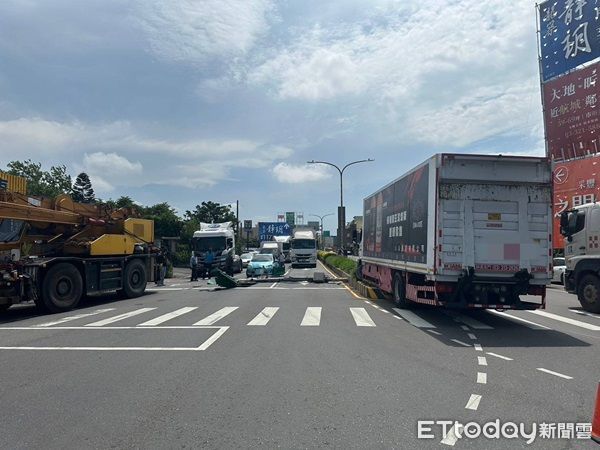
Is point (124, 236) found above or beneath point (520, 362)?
above

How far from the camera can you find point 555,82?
31.0m

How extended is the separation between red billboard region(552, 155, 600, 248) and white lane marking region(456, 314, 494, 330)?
17954mm

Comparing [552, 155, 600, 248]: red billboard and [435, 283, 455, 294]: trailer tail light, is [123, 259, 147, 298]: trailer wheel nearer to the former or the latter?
[435, 283, 455, 294]: trailer tail light

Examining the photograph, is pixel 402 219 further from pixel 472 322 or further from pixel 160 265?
pixel 160 265

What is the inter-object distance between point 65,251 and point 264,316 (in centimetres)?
714

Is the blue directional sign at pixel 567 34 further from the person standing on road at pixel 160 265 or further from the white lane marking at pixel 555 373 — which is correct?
the white lane marking at pixel 555 373

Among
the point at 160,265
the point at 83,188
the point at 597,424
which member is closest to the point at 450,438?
the point at 597,424

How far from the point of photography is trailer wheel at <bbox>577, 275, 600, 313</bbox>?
514 inches

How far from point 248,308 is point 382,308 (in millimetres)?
3841

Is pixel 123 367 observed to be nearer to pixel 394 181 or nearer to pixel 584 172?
pixel 394 181

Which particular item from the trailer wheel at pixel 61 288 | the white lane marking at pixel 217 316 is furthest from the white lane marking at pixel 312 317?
the trailer wheel at pixel 61 288

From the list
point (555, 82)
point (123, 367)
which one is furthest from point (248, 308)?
point (555, 82)

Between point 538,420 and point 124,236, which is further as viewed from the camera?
point 124,236

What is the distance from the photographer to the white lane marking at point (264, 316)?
1114 centimetres
